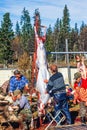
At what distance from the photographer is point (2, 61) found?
62156 millimetres

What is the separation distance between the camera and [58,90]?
1116 centimetres

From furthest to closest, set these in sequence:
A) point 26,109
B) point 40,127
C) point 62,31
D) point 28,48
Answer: point 62,31
point 28,48
point 40,127
point 26,109

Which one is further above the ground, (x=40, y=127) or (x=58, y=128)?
(x=58, y=128)

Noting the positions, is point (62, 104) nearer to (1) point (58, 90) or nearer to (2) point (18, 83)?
(1) point (58, 90)

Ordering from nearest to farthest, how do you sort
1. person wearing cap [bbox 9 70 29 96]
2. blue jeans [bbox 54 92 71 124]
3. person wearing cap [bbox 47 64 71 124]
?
person wearing cap [bbox 47 64 71 124], blue jeans [bbox 54 92 71 124], person wearing cap [bbox 9 70 29 96]

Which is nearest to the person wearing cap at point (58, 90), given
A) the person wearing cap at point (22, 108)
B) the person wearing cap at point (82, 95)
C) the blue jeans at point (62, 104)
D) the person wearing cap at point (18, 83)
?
the blue jeans at point (62, 104)

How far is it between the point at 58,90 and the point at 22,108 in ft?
3.12

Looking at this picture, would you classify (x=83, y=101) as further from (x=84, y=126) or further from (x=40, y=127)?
(x=84, y=126)

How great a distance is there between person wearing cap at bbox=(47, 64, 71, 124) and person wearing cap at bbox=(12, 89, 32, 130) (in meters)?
0.64

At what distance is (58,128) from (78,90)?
464 centimetres

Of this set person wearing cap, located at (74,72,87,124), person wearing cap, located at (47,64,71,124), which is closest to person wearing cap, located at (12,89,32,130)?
person wearing cap, located at (47,64,71,124)

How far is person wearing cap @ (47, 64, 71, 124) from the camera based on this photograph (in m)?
11.0

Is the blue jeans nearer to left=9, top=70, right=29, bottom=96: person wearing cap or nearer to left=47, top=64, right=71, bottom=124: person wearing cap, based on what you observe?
left=47, top=64, right=71, bottom=124: person wearing cap

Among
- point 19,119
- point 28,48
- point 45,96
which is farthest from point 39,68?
point 28,48
